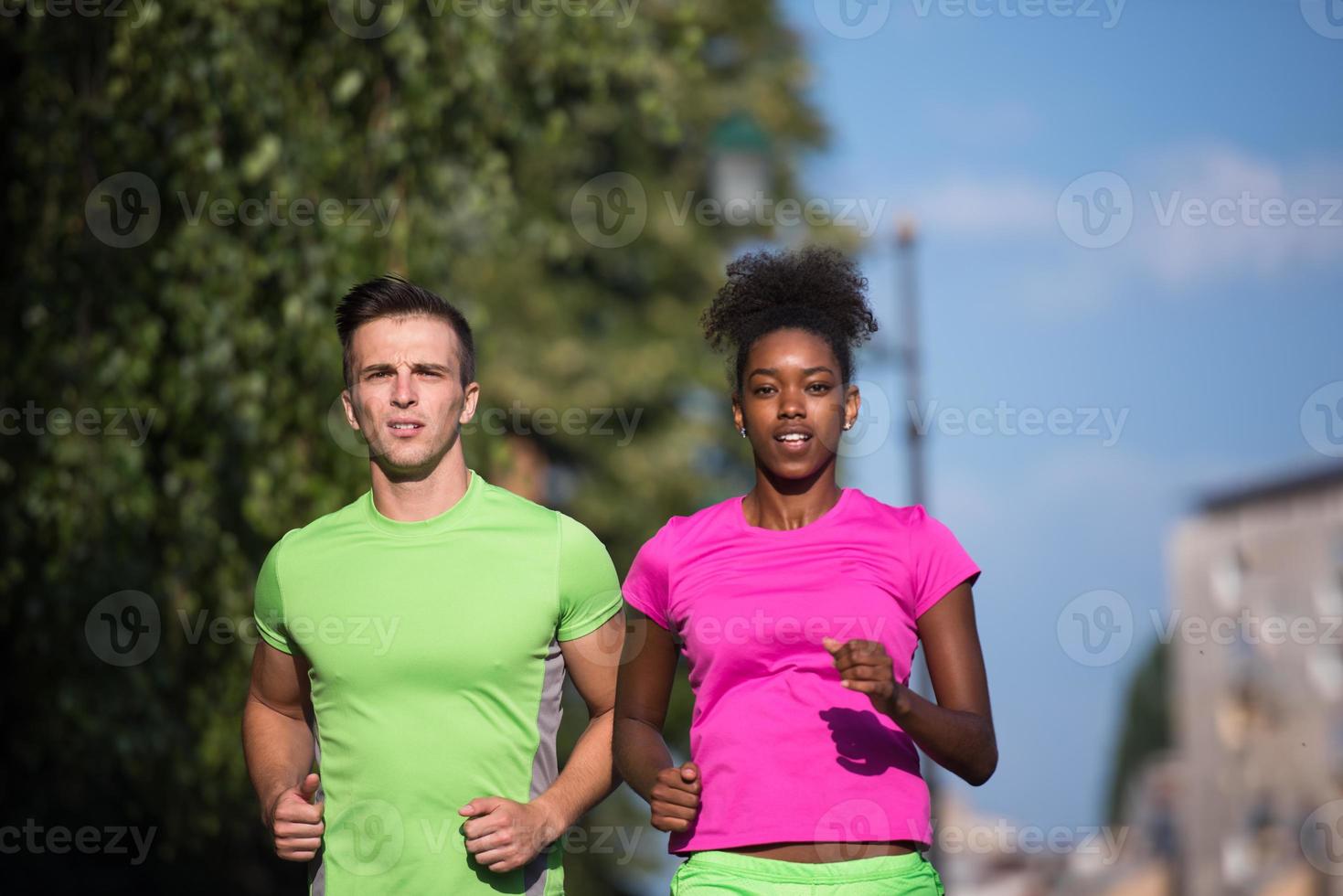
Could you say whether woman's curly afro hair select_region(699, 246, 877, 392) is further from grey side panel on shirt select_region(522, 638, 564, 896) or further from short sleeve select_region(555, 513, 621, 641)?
grey side panel on shirt select_region(522, 638, 564, 896)

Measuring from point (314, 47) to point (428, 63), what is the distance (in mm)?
454

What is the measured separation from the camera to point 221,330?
6383 mm

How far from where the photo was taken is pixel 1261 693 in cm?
1534

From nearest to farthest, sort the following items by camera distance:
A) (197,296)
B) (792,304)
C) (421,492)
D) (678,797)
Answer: (678,797), (421,492), (792,304), (197,296)

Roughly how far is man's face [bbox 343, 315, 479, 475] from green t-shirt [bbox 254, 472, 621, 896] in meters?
0.17

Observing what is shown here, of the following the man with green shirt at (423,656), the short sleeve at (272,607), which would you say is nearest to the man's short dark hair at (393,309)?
the man with green shirt at (423,656)

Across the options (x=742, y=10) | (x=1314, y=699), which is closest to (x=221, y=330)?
(x=1314, y=699)

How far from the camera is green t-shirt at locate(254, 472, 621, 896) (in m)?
3.46

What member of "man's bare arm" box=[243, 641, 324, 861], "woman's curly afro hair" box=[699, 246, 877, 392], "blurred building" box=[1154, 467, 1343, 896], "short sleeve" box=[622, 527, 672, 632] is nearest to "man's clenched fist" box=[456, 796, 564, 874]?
"man's bare arm" box=[243, 641, 324, 861]

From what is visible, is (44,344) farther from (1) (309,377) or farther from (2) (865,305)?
(2) (865,305)

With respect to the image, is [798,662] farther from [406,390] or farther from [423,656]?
[406,390]

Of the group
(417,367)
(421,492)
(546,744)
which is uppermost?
(417,367)

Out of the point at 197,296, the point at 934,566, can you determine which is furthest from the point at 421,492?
the point at 197,296

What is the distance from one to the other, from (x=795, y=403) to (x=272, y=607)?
1.22 meters
